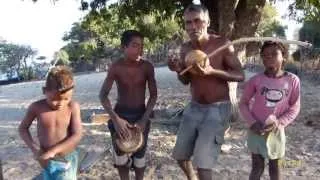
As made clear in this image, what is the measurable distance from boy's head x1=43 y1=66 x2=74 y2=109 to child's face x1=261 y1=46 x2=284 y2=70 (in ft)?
5.15

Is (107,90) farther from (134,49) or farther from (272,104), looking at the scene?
(272,104)

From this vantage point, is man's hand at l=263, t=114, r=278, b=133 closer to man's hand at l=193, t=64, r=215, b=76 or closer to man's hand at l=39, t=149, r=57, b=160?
man's hand at l=193, t=64, r=215, b=76

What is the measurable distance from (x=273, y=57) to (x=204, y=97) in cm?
63

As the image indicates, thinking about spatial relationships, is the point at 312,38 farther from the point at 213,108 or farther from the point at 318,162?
the point at 213,108

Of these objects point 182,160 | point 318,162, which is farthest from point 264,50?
point 318,162

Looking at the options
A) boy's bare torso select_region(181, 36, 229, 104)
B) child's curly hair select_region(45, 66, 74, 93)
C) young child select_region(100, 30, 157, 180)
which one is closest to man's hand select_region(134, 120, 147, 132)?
young child select_region(100, 30, 157, 180)

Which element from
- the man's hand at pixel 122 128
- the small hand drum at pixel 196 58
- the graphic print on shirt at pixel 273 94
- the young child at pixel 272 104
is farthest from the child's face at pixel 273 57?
the man's hand at pixel 122 128

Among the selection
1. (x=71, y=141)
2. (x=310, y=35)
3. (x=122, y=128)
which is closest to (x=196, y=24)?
(x=122, y=128)

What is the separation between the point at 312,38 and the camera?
93.9ft

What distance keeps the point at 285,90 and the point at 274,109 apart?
0.17 meters

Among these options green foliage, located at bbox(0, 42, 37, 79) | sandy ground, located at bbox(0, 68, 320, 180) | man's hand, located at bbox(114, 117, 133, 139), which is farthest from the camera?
green foliage, located at bbox(0, 42, 37, 79)

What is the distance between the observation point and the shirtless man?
167 inches

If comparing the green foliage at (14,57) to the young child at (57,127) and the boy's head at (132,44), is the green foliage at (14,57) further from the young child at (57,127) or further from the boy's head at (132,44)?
the young child at (57,127)

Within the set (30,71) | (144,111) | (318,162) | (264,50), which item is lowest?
(30,71)
